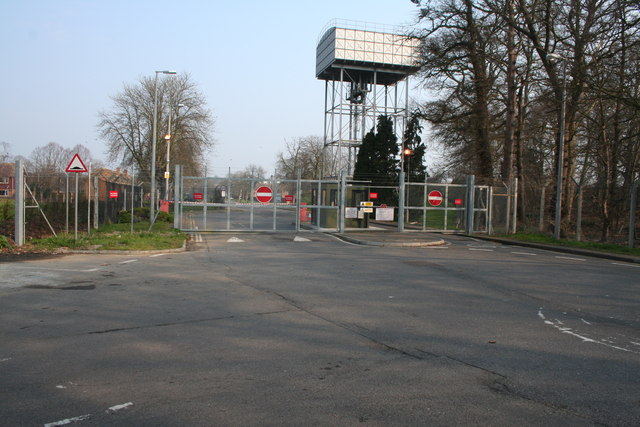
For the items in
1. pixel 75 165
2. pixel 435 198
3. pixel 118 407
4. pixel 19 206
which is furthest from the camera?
pixel 435 198

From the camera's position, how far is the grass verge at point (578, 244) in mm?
18089

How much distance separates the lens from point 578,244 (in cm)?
2025

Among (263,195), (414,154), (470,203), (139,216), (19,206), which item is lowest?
(139,216)

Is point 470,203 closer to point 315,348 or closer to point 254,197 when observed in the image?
point 254,197

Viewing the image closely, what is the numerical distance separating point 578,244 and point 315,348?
17501 mm

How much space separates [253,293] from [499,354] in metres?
4.86

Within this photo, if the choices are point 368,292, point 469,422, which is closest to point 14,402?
point 469,422

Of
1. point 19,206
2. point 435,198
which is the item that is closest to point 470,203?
point 435,198

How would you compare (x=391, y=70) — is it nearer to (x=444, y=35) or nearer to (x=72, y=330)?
(x=444, y=35)

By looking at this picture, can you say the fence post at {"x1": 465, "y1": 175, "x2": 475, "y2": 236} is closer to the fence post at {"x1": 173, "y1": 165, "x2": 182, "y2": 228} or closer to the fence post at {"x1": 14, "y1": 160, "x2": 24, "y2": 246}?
the fence post at {"x1": 173, "y1": 165, "x2": 182, "y2": 228}

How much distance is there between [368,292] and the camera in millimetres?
9672

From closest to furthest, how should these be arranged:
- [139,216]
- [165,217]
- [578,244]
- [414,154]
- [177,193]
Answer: [578,244] < [177,193] < [139,216] < [165,217] < [414,154]

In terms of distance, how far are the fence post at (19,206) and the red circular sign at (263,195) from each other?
10.2 metres

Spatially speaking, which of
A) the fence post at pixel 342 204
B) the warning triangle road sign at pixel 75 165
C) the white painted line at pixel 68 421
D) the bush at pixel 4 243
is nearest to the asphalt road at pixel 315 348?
the white painted line at pixel 68 421
